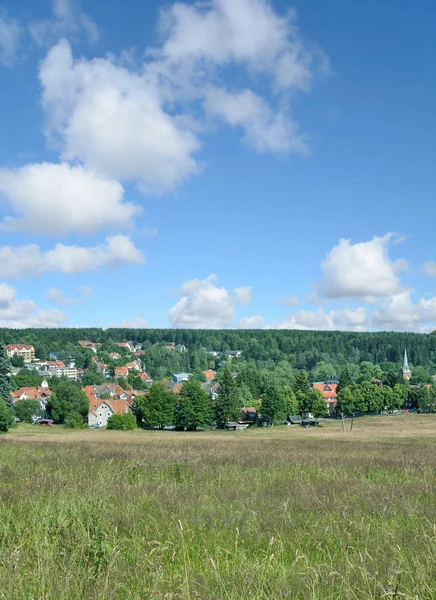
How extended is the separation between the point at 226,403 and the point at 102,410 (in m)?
38.9

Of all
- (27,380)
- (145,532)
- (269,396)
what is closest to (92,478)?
(145,532)

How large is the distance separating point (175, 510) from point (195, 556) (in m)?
1.47

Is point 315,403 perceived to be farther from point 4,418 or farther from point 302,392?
point 4,418

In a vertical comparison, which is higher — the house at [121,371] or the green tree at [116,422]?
the green tree at [116,422]

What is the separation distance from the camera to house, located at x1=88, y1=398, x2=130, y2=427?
101375 millimetres

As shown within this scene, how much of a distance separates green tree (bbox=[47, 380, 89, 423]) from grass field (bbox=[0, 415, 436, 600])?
8274 centimetres

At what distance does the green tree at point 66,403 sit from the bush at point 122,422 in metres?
18.6

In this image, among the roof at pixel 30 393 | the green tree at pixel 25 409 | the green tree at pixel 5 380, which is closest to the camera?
the green tree at pixel 5 380

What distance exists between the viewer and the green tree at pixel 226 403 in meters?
77.1

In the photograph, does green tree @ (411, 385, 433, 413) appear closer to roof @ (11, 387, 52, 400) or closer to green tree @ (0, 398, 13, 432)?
green tree @ (0, 398, 13, 432)

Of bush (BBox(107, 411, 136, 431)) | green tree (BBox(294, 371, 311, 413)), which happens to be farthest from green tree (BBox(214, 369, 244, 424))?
green tree (BBox(294, 371, 311, 413))

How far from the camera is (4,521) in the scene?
5504mm

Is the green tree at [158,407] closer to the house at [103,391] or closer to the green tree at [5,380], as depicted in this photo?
the green tree at [5,380]

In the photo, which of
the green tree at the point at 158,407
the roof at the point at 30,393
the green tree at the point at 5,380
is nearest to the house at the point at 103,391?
the roof at the point at 30,393
